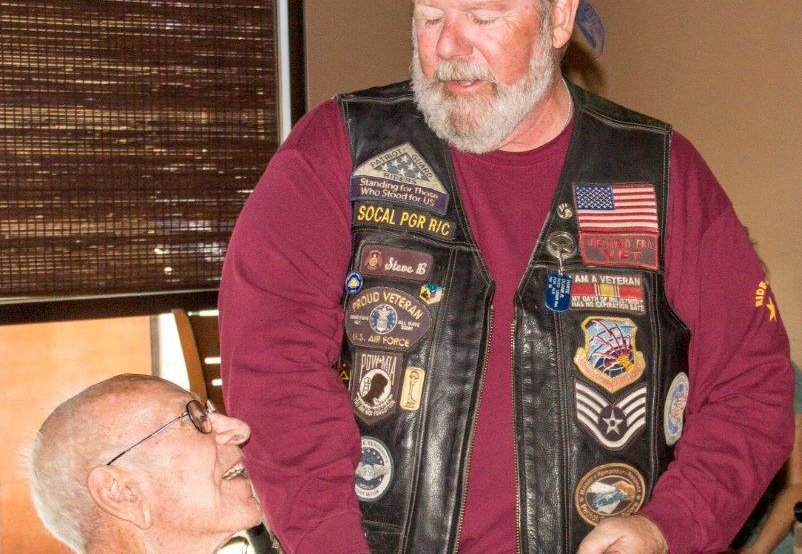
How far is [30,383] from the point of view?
397 cm

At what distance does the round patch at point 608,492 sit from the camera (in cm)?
163

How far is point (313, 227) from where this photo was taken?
5.32 ft

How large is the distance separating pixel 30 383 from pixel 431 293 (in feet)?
9.17

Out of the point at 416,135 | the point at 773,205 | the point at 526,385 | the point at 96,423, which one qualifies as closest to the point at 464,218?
the point at 416,135

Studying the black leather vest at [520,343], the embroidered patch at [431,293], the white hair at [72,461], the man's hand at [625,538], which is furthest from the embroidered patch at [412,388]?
the white hair at [72,461]

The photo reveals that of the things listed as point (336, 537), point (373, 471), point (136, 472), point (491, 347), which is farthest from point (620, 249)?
point (136, 472)

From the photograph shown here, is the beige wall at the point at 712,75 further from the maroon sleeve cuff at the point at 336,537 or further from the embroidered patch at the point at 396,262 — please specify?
the maroon sleeve cuff at the point at 336,537

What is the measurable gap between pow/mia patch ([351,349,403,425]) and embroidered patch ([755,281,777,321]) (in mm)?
627

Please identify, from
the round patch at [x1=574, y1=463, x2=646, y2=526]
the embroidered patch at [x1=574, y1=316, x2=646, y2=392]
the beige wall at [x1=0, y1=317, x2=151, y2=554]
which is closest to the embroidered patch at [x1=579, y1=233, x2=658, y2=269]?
the embroidered patch at [x1=574, y1=316, x2=646, y2=392]

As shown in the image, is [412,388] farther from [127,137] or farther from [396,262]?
[127,137]

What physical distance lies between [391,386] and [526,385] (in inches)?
8.4

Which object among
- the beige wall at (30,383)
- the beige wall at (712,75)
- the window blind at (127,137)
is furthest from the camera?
the beige wall at (30,383)

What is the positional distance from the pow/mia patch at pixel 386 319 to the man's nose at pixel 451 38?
0.40 metres

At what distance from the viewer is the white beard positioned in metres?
1.68
